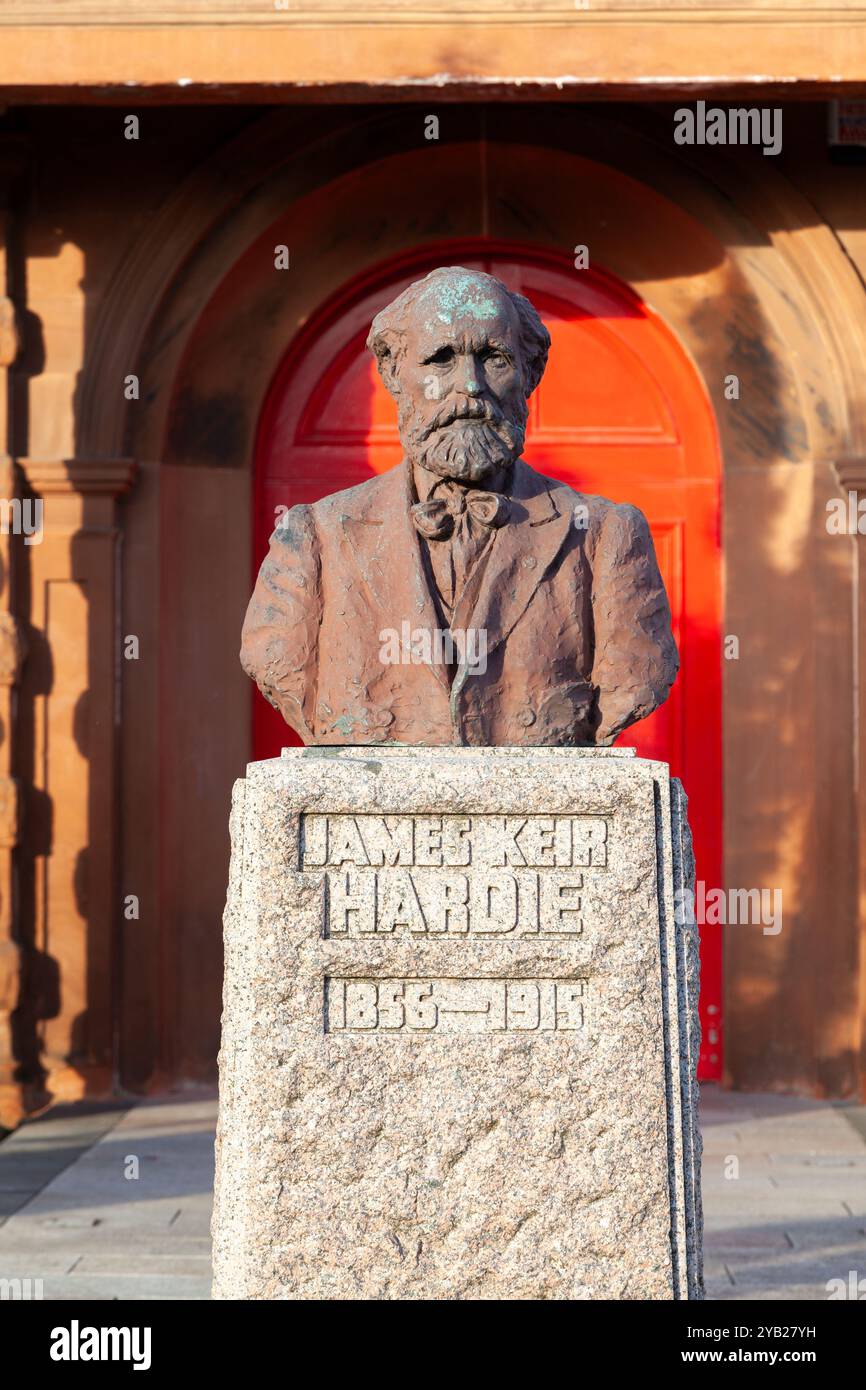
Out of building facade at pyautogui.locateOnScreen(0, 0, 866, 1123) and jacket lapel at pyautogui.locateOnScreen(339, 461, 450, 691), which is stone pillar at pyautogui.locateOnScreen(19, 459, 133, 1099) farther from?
jacket lapel at pyautogui.locateOnScreen(339, 461, 450, 691)

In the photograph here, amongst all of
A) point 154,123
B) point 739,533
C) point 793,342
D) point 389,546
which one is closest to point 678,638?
point 739,533

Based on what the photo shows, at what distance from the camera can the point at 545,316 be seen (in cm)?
853

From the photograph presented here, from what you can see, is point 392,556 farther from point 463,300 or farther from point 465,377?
point 463,300

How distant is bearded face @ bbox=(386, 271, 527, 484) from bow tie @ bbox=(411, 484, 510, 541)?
49 millimetres

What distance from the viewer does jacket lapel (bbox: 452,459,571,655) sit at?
13.6 ft

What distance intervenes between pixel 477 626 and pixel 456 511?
29cm

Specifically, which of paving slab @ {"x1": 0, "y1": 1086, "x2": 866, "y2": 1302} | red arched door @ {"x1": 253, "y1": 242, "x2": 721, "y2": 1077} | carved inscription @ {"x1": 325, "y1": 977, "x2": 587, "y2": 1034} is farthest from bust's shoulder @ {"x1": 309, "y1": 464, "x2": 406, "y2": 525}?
red arched door @ {"x1": 253, "y1": 242, "x2": 721, "y2": 1077}

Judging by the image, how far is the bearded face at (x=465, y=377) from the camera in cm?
409

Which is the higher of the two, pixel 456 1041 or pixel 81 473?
pixel 81 473

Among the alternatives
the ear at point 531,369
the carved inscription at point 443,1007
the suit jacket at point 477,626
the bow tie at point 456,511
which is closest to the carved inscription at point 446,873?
the carved inscription at point 443,1007

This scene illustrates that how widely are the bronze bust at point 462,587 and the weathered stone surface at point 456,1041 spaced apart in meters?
0.34

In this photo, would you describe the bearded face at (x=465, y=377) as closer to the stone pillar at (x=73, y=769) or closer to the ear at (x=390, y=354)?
the ear at (x=390, y=354)

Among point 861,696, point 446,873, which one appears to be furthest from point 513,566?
point 861,696

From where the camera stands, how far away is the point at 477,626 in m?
4.11
